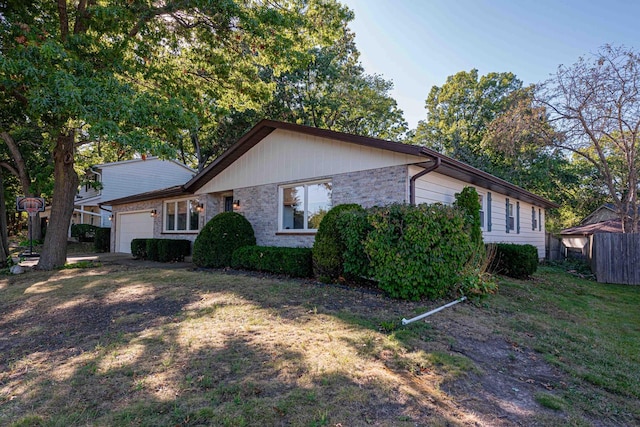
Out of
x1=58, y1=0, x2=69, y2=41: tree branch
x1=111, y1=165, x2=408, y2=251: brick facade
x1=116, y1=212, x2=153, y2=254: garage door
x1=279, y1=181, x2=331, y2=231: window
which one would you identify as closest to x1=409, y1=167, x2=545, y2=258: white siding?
x1=111, y1=165, x2=408, y2=251: brick facade

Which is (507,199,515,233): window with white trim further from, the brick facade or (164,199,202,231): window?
(164,199,202,231): window

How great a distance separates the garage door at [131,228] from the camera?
15330 millimetres

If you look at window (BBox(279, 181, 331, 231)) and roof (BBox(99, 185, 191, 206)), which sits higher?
roof (BBox(99, 185, 191, 206))

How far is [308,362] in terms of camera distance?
311 centimetres

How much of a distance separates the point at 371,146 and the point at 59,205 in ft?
29.0

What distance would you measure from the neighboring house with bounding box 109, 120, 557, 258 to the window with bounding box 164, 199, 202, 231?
40mm

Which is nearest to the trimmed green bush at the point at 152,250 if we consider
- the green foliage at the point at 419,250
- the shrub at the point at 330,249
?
the shrub at the point at 330,249

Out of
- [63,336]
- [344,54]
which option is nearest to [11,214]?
[344,54]

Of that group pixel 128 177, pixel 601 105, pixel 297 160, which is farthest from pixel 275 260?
pixel 128 177

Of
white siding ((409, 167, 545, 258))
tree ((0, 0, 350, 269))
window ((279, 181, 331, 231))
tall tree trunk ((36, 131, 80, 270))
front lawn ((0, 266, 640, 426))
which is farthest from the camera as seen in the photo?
tall tree trunk ((36, 131, 80, 270))

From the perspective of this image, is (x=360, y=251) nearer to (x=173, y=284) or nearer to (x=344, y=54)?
(x=173, y=284)

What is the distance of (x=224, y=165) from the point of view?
38.8 feet

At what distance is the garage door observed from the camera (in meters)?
15.3

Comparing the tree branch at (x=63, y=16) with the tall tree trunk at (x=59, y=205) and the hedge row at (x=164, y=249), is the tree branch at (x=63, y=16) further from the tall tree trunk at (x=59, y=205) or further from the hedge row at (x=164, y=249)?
the hedge row at (x=164, y=249)
